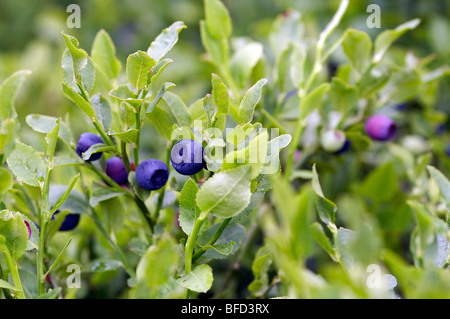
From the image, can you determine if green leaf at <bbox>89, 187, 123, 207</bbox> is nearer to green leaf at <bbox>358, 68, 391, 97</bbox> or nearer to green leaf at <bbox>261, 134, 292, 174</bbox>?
green leaf at <bbox>261, 134, 292, 174</bbox>

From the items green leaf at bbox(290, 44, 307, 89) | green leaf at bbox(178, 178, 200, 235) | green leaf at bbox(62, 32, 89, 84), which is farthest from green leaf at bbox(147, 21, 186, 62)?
green leaf at bbox(290, 44, 307, 89)

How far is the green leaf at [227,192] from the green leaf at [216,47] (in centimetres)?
50

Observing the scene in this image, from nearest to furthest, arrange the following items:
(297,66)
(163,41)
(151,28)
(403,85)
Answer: (163,41) → (297,66) → (403,85) → (151,28)

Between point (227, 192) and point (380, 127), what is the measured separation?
28.7 inches

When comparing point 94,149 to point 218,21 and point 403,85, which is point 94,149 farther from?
point 403,85

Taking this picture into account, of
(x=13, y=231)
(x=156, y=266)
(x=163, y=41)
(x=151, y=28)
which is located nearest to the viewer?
(x=156, y=266)

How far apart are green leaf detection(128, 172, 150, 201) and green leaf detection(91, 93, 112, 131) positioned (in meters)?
0.10

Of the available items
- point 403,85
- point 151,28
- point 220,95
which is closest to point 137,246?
point 220,95

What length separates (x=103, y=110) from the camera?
818mm

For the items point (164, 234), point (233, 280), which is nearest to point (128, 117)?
point (164, 234)

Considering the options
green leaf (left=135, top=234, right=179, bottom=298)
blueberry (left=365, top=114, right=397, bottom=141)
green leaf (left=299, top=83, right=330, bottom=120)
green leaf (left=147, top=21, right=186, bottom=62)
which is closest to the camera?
green leaf (left=135, top=234, right=179, bottom=298)

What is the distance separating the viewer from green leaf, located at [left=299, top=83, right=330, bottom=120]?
86 centimetres
